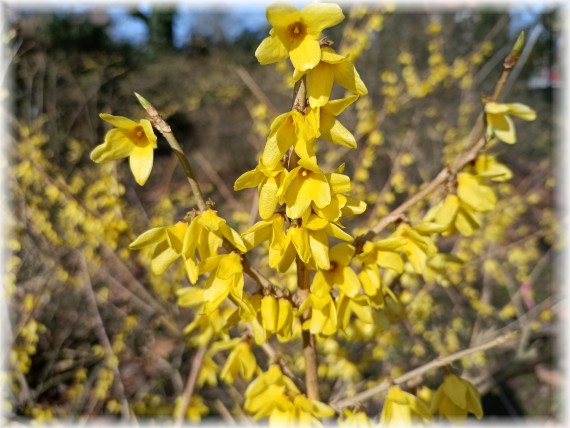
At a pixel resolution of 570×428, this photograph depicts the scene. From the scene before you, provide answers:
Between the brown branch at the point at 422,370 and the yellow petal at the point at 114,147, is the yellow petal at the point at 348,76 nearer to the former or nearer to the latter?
the yellow petal at the point at 114,147

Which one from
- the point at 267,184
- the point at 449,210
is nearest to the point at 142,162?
the point at 267,184

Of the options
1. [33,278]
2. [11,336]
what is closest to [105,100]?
[33,278]

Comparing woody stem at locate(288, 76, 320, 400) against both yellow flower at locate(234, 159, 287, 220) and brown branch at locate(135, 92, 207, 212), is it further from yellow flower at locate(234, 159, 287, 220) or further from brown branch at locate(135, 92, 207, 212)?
brown branch at locate(135, 92, 207, 212)

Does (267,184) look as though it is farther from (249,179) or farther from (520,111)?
(520,111)

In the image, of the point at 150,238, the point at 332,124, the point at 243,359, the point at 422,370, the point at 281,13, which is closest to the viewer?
the point at 281,13

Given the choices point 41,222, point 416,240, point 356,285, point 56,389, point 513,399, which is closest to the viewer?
point 356,285

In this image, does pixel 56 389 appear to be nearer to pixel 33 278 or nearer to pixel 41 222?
pixel 33 278
